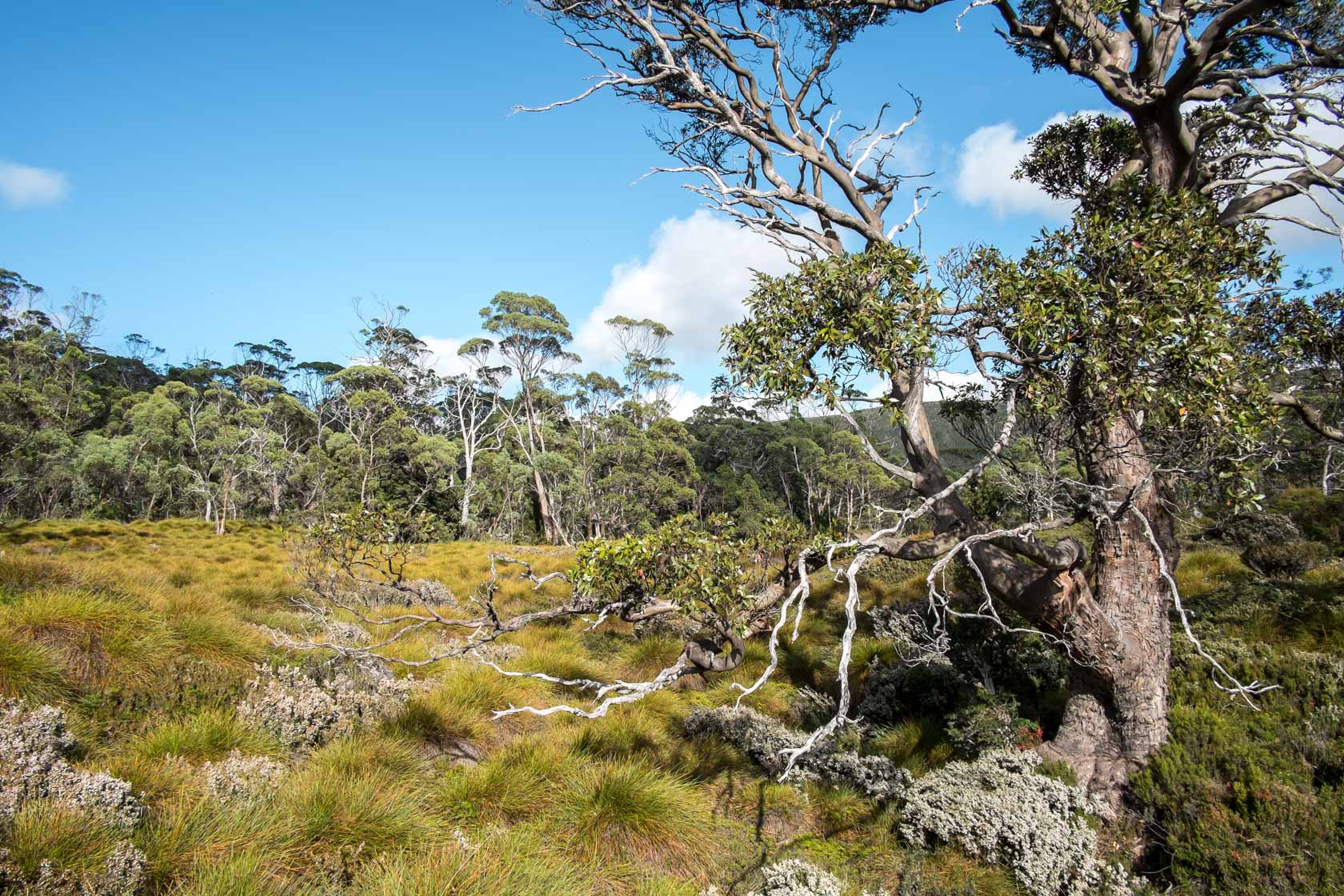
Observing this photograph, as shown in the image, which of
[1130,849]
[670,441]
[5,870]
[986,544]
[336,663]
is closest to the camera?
[5,870]

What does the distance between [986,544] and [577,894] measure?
4.91 m

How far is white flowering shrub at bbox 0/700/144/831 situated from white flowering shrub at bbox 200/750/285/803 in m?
0.54

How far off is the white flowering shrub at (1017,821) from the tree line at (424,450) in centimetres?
2278

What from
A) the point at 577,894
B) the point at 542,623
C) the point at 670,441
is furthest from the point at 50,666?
the point at 670,441

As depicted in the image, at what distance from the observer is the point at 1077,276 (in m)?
4.72

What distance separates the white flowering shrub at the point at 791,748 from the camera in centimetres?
639

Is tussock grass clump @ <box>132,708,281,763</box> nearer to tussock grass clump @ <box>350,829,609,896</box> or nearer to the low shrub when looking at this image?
tussock grass clump @ <box>350,829,609,896</box>

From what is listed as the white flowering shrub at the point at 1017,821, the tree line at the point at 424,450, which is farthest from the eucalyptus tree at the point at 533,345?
the white flowering shrub at the point at 1017,821

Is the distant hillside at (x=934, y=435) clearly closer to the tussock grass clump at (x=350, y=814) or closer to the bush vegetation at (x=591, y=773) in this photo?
the bush vegetation at (x=591, y=773)

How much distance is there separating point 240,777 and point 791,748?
207 inches

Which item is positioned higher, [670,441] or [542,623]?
[670,441]

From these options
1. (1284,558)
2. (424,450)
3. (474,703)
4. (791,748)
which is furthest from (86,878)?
(424,450)

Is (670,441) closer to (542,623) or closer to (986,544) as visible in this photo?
(542,623)

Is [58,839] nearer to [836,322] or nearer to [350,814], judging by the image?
[350,814]
